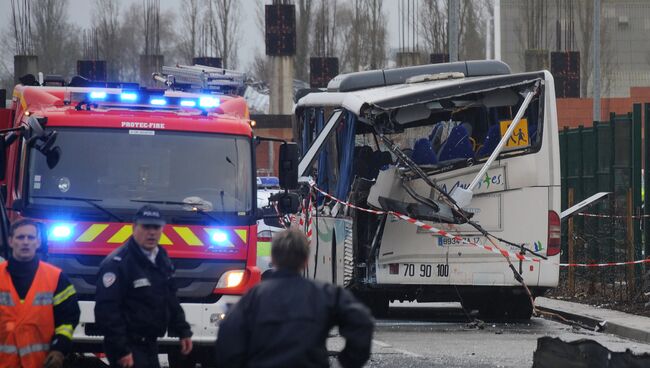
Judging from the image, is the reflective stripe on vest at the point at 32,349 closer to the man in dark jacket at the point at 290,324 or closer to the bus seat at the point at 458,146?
the man in dark jacket at the point at 290,324

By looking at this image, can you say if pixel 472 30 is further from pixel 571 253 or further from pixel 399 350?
pixel 399 350

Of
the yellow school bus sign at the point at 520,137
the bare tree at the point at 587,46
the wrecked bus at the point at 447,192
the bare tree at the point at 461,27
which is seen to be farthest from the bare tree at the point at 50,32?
Result: the yellow school bus sign at the point at 520,137

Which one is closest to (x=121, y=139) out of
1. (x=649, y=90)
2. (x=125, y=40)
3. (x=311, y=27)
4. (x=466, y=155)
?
(x=466, y=155)

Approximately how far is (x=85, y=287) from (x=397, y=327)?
6.54 m

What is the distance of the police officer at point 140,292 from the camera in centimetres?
909

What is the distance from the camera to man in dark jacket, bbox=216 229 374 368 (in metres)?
6.75

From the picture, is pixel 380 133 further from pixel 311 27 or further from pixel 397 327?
pixel 311 27

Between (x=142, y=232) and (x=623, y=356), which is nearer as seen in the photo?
(x=142, y=232)

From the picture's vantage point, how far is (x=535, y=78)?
719 inches

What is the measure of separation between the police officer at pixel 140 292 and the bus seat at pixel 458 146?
30.8 feet

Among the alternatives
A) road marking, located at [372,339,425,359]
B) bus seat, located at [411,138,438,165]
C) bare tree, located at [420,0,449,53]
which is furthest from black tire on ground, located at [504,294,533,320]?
bare tree, located at [420,0,449,53]

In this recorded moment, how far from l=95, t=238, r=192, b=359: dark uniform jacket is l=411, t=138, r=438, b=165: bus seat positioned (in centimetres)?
927

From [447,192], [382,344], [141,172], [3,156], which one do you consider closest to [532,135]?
[447,192]

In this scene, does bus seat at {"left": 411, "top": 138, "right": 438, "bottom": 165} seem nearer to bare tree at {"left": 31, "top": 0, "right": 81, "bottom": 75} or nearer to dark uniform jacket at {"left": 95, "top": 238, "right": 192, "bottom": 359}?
dark uniform jacket at {"left": 95, "top": 238, "right": 192, "bottom": 359}
